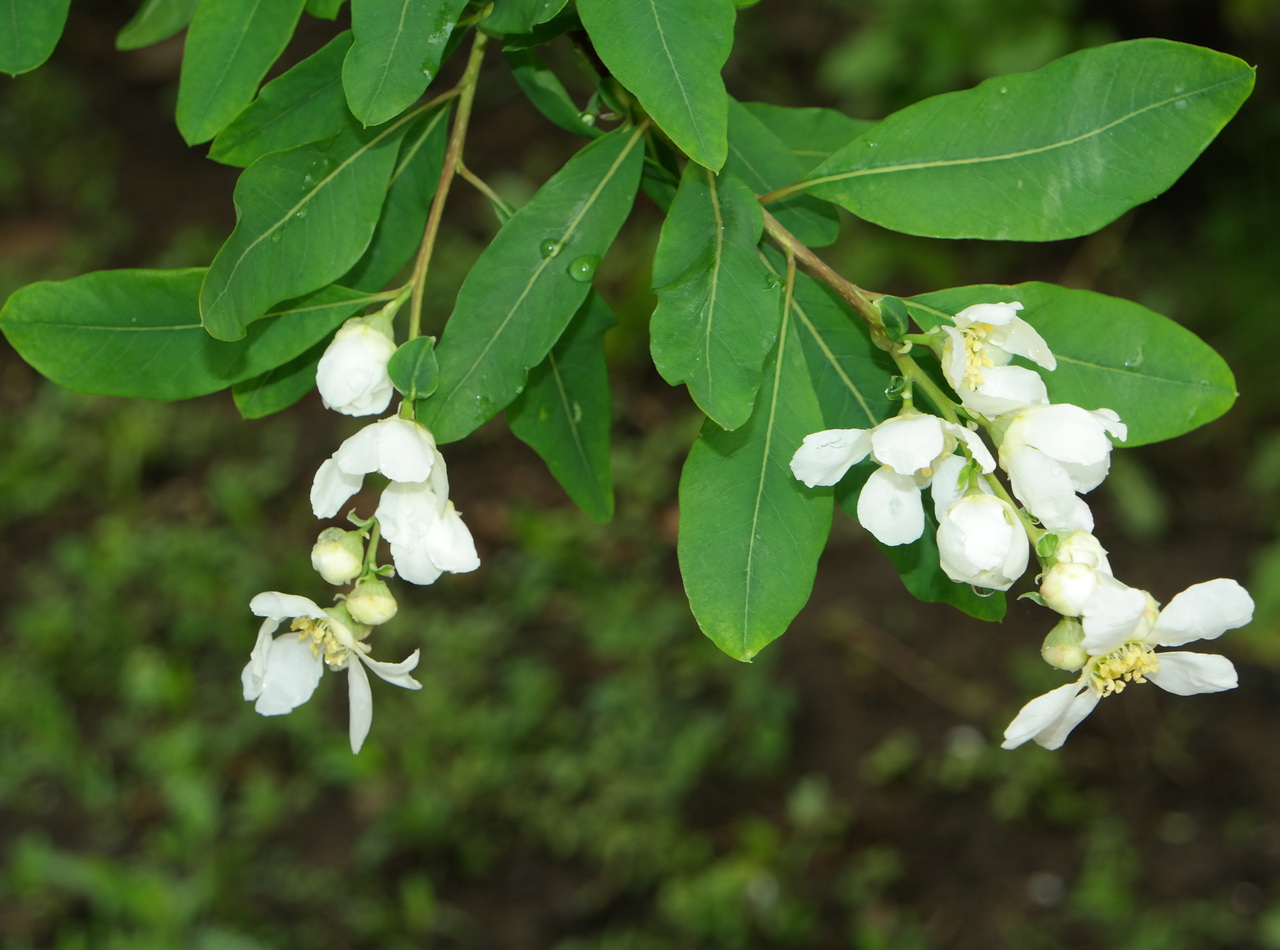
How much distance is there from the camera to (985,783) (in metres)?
3.18

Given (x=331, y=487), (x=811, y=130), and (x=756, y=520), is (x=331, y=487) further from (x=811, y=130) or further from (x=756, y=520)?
(x=811, y=130)

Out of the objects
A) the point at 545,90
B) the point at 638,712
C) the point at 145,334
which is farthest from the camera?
the point at 638,712

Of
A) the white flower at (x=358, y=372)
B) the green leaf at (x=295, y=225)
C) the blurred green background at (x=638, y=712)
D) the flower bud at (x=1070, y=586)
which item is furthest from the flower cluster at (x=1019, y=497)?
the blurred green background at (x=638, y=712)

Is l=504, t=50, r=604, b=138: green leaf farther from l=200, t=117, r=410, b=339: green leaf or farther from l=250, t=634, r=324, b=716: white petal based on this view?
l=250, t=634, r=324, b=716: white petal

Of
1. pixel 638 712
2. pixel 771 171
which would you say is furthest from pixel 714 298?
pixel 638 712

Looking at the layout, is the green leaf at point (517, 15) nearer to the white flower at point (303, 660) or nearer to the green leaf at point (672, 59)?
the green leaf at point (672, 59)

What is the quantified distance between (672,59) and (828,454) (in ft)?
1.26

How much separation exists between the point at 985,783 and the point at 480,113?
350 cm

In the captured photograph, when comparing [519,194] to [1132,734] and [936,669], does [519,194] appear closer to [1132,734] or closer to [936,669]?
[936,669]

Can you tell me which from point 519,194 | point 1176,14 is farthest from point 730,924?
point 1176,14

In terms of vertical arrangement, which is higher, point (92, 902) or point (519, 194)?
point (519, 194)

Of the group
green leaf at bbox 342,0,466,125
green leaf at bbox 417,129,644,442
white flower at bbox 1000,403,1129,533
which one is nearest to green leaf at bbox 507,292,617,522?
green leaf at bbox 417,129,644,442

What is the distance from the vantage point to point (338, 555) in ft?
3.76

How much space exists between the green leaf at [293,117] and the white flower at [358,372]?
25cm
